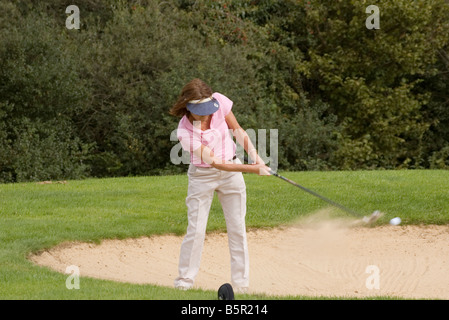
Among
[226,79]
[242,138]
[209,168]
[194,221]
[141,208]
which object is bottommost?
[141,208]

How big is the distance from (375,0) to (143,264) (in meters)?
14.7

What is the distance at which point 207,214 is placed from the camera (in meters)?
7.19

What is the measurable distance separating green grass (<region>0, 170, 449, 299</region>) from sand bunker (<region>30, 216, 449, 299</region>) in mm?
287

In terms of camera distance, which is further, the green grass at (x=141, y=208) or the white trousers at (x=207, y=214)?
the green grass at (x=141, y=208)

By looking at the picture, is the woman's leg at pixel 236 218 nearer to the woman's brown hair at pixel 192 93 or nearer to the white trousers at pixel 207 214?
the white trousers at pixel 207 214

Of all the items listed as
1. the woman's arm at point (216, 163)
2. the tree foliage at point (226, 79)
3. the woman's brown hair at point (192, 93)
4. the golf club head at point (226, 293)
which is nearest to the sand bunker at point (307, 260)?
the woman's arm at point (216, 163)

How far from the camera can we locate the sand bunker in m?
8.70

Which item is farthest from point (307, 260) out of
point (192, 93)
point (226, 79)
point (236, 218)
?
point (226, 79)

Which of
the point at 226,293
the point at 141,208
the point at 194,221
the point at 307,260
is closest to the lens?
the point at 226,293

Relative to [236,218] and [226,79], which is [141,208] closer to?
[236,218]

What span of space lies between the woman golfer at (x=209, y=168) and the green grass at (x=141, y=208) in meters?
0.46

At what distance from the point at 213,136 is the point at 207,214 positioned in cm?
74

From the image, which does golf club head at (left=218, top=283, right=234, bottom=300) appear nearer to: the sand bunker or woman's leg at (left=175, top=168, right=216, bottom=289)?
woman's leg at (left=175, top=168, right=216, bottom=289)

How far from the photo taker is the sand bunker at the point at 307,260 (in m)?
8.70
